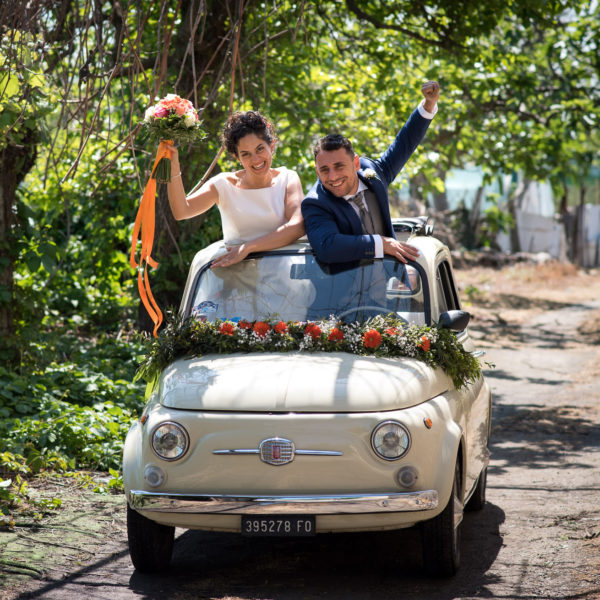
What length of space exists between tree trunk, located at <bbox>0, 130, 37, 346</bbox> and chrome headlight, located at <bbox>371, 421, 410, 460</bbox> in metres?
5.34

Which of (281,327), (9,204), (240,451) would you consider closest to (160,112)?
(281,327)

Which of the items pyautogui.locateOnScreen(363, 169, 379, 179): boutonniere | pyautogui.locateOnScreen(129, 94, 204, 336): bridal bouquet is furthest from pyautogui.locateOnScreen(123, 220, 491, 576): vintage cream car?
pyautogui.locateOnScreen(363, 169, 379, 179): boutonniere

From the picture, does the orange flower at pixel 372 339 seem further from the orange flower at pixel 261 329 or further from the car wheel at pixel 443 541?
the car wheel at pixel 443 541

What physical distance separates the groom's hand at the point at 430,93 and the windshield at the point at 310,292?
4.87 feet

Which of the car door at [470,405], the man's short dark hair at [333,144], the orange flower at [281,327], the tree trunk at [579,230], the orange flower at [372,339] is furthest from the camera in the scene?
the tree trunk at [579,230]

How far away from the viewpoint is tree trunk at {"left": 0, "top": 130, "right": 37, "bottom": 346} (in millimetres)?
8688

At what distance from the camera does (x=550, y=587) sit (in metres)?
4.76

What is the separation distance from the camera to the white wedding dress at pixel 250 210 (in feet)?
19.7

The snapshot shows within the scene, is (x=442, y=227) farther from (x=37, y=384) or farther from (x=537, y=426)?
(x=37, y=384)

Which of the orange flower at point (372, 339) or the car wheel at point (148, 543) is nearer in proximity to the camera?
the car wheel at point (148, 543)

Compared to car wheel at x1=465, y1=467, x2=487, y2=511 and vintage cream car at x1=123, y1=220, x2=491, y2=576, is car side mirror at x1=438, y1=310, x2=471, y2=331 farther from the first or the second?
car wheel at x1=465, y1=467, x2=487, y2=511

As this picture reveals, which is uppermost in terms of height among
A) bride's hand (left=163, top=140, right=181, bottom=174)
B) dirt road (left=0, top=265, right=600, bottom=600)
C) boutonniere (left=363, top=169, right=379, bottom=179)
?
bride's hand (left=163, top=140, right=181, bottom=174)

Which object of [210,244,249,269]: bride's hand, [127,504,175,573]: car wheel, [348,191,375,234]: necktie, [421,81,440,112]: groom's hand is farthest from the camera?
[421,81,440,112]: groom's hand

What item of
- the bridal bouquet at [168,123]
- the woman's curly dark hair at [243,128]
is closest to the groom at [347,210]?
the woman's curly dark hair at [243,128]
